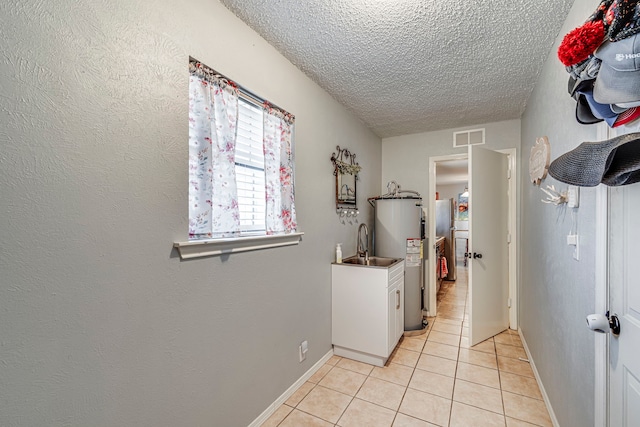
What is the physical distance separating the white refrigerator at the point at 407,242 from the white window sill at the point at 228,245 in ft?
4.91

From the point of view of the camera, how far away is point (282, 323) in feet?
6.32

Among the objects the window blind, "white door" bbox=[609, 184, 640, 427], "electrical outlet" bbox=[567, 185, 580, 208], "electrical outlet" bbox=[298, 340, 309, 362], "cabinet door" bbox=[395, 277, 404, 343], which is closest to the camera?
"white door" bbox=[609, 184, 640, 427]

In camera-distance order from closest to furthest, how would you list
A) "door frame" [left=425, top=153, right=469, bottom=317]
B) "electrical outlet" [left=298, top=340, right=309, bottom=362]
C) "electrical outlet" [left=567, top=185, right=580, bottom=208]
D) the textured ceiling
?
1. "electrical outlet" [left=567, top=185, right=580, bottom=208]
2. the textured ceiling
3. "electrical outlet" [left=298, top=340, right=309, bottom=362]
4. "door frame" [left=425, top=153, right=469, bottom=317]

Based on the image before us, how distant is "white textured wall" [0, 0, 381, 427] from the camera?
827 mm

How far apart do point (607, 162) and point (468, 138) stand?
287cm

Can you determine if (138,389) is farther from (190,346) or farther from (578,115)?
(578,115)

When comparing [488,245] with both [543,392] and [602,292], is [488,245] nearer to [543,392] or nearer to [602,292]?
[543,392]

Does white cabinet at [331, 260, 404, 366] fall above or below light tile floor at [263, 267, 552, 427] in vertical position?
above

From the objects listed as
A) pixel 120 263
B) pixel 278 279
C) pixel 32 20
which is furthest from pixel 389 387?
pixel 32 20

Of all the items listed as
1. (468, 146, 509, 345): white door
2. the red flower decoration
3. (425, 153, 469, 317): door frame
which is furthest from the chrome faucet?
the red flower decoration

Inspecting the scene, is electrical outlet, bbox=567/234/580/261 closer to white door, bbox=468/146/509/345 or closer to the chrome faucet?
white door, bbox=468/146/509/345

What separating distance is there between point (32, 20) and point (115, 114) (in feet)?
1.03

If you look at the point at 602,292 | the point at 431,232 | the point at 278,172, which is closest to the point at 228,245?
the point at 278,172

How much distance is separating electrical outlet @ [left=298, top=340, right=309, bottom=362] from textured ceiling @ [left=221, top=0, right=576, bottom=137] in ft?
7.05
